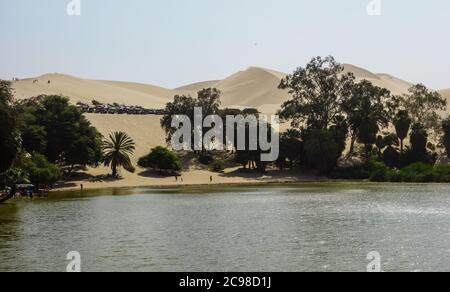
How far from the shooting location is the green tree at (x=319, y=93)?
97688 millimetres

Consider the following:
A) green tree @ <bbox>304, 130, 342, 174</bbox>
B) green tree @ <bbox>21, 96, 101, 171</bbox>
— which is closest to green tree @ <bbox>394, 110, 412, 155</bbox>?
green tree @ <bbox>304, 130, 342, 174</bbox>

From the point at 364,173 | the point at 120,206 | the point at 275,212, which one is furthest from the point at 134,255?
the point at 364,173

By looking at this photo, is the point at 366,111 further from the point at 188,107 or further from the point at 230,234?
the point at 230,234

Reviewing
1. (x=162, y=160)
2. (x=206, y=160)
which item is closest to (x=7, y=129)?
(x=162, y=160)

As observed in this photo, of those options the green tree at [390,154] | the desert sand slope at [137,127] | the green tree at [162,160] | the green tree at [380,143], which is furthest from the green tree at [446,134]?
the desert sand slope at [137,127]

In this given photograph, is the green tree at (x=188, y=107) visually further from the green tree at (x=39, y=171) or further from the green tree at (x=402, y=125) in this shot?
the green tree at (x=39, y=171)

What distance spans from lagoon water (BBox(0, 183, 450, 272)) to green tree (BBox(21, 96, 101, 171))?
21692 mm

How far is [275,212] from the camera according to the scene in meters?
43.2

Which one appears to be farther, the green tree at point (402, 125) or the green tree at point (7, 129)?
the green tree at point (402, 125)

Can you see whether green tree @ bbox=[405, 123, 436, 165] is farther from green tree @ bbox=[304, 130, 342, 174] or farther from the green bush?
the green bush

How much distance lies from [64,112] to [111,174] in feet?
31.3

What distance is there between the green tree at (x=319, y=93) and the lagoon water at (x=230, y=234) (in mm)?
45587

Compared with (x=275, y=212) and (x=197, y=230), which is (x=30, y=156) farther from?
(x=197, y=230)
